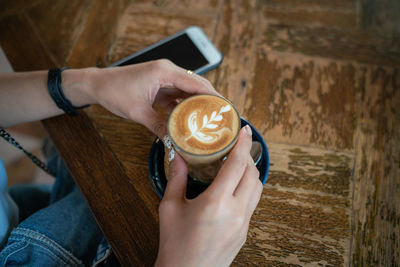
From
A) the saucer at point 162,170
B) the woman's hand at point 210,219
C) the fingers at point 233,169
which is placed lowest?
the saucer at point 162,170

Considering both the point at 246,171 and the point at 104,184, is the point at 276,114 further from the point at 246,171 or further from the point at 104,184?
the point at 104,184

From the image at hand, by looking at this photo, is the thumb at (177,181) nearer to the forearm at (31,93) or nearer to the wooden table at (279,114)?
the wooden table at (279,114)

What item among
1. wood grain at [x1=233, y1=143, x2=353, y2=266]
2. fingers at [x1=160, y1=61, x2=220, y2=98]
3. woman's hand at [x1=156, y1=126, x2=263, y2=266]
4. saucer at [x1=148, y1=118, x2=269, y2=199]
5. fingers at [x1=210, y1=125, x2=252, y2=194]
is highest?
fingers at [x1=160, y1=61, x2=220, y2=98]

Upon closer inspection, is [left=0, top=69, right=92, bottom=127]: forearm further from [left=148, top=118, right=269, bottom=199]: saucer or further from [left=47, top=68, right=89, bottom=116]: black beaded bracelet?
[left=148, top=118, right=269, bottom=199]: saucer

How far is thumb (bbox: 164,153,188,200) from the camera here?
17.4 inches

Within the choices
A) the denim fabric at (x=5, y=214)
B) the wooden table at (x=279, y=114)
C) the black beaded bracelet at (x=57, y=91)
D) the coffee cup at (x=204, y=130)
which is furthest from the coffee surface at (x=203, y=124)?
the denim fabric at (x=5, y=214)

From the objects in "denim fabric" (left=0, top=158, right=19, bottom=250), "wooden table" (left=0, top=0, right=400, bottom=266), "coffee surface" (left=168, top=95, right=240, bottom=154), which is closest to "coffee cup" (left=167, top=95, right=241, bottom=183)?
"coffee surface" (left=168, top=95, right=240, bottom=154)

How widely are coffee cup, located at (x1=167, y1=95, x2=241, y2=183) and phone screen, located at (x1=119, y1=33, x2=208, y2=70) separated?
0.21 metres

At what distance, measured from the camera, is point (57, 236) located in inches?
22.0

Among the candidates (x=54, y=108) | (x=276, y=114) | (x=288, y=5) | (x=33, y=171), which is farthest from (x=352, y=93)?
(x=33, y=171)

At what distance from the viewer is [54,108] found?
641mm

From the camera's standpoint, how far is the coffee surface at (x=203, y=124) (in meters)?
0.50

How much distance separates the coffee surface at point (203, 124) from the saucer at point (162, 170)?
99 mm

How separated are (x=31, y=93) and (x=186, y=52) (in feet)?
1.32
